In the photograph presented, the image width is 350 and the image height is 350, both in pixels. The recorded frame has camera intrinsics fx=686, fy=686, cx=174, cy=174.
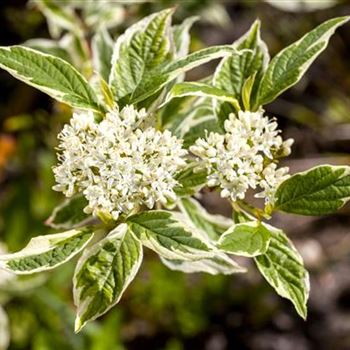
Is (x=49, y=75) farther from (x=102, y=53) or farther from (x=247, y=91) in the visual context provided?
(x=102, y=53)

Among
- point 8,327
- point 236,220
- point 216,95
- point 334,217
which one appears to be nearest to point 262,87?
point 216,95

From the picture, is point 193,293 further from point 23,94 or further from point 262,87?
point 262,87

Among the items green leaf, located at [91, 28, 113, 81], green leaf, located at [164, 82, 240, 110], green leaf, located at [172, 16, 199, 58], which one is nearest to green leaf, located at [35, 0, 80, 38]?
green leaf, located at [91, 28, 113, 81]

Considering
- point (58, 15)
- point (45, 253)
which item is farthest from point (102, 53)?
point (45, 253)

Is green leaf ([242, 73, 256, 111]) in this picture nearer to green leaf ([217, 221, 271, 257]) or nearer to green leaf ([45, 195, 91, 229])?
green leaf ([217, 221, 271, 257])

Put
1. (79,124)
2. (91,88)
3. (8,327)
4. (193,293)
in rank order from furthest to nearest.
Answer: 1. (193,293)
2. (8,327)
3. (91,88)
4. (79,124)
